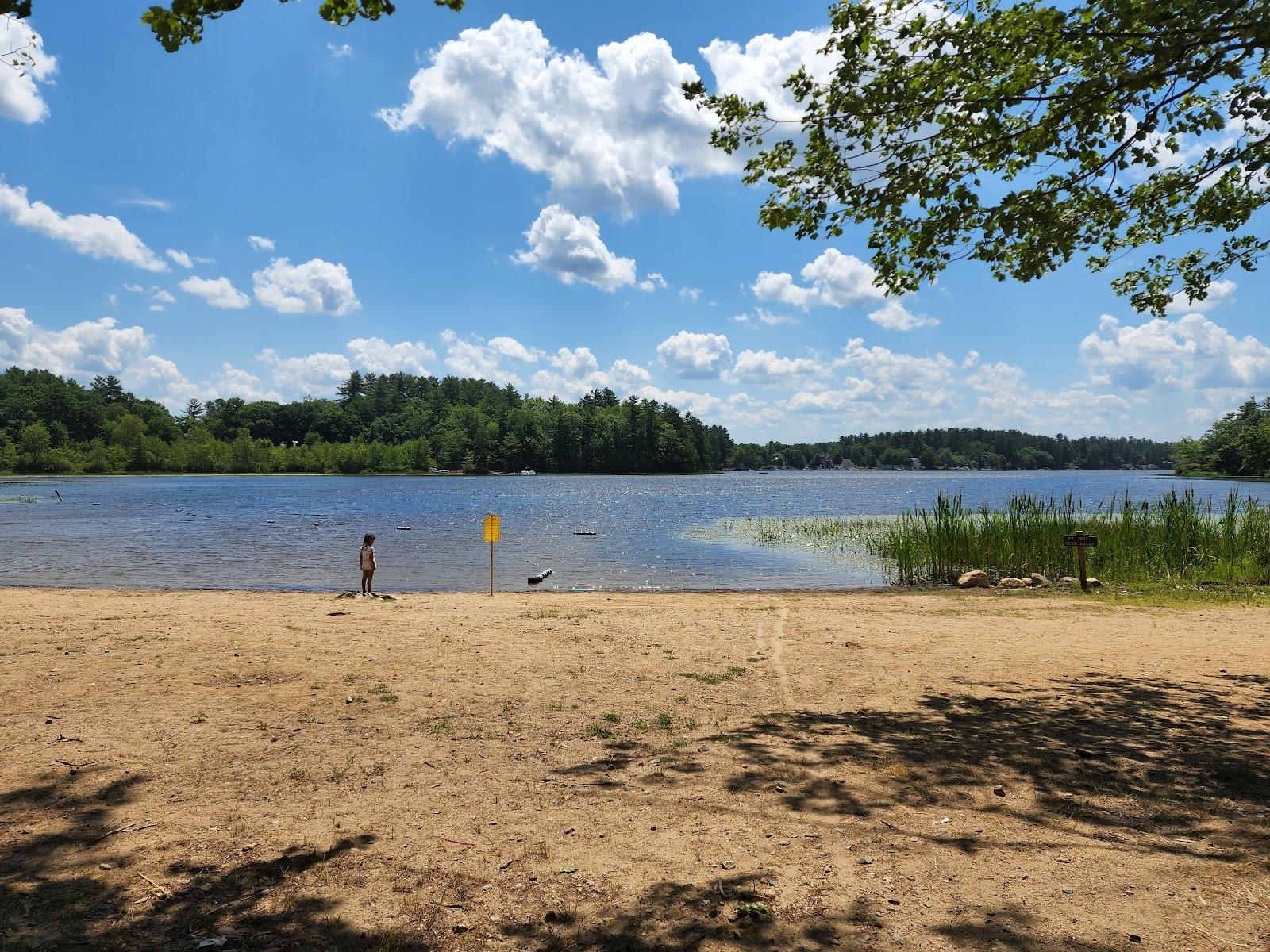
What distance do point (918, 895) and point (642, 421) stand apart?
169 m

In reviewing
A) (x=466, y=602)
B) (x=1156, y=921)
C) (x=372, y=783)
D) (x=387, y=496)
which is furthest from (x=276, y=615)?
(x=387, y=496)

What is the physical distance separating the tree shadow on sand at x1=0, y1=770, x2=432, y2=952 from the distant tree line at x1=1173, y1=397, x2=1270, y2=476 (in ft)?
508

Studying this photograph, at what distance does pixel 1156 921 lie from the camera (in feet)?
12.8

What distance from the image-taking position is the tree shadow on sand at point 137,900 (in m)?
3.75

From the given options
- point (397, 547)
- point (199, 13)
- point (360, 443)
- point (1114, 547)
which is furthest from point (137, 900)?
point (360, 443)

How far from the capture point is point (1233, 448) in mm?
135125

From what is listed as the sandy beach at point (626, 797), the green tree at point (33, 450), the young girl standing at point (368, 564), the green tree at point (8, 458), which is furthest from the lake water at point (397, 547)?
the green tree at point (8, 458)

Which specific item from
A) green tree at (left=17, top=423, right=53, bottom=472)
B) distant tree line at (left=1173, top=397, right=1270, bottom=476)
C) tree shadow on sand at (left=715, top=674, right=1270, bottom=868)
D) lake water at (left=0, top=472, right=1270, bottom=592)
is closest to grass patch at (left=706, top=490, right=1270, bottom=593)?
lake water at (left=0, top=472, right=1270, bottom=592)

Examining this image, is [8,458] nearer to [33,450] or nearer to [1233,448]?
[33,450]

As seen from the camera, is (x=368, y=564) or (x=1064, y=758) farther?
(x=368, y=564)

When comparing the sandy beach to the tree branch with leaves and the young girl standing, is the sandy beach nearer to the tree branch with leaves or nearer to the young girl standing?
the tree branch with leaves

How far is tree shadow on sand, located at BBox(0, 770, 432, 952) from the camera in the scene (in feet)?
12.3

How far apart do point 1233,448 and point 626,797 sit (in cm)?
16991

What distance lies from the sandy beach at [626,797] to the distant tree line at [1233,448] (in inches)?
5753
